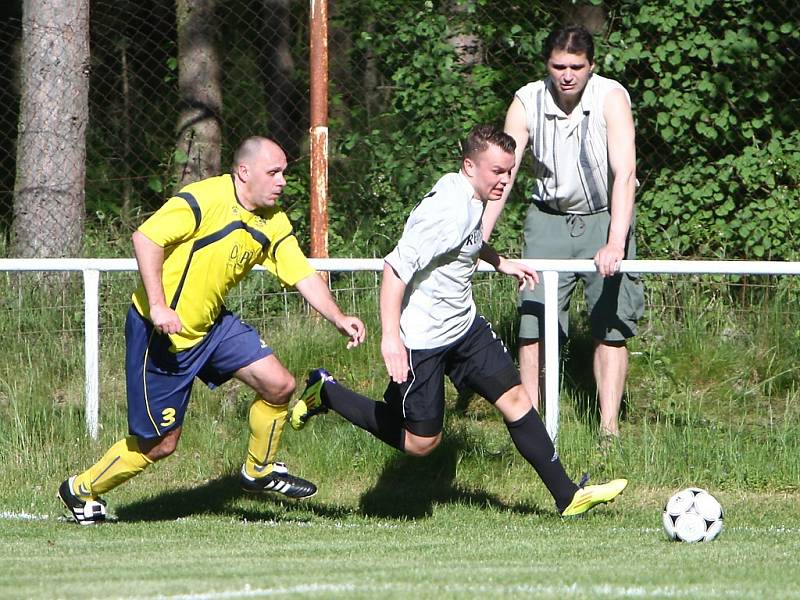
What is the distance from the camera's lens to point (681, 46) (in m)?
9.70

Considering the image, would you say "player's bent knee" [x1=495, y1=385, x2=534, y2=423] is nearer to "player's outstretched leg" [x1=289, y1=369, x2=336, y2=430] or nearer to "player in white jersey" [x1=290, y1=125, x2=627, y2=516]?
"player in white jersey" [x1=290, y1=125, x2=627, y2=516]

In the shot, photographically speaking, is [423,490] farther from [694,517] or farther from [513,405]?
[694,517]

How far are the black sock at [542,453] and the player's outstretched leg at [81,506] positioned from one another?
203 centimetres

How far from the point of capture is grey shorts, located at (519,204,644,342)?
695cm

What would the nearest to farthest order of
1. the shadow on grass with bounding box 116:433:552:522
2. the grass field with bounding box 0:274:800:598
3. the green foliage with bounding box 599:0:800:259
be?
the grass field with bounding box 0:274:800:598, the shadow on grass with bounding box 116:433:552:522, the green foliage with bounding box 599:0:800:259

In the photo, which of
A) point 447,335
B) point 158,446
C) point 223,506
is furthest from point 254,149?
point 223,506

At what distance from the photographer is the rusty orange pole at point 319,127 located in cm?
825

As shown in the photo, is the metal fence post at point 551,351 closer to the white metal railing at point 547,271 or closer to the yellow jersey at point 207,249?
the white metal railing at point 547,271

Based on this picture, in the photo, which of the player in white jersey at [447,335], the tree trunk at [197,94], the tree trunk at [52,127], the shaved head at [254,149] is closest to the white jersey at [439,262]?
the player in white jersey at [447,335]

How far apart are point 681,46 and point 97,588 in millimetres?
6758

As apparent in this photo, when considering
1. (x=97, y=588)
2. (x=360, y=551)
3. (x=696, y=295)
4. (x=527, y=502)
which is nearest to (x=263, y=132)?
(x=696, y=295)

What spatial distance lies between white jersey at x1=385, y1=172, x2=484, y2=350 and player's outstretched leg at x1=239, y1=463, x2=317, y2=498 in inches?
38.8

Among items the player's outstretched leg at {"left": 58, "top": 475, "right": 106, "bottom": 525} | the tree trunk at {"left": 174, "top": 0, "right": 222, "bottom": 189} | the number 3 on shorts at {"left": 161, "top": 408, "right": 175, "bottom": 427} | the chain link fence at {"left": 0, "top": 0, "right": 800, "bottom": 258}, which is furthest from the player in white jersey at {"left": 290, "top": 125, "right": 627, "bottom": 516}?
the tree trunk at {"left": 174, "top": 0, "right": 222, "bottom": 189}

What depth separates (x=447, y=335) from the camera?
6043mm
